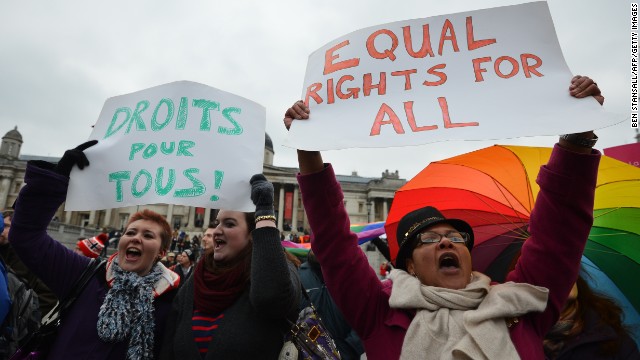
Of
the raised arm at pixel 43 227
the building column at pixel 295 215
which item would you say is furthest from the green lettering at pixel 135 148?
the building column at pixel 295 215

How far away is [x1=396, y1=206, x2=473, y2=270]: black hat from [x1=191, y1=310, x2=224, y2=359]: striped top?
1056 mm

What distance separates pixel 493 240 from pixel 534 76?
137 centimetres

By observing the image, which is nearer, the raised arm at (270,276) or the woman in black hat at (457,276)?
the woman in black hat at (457,276)

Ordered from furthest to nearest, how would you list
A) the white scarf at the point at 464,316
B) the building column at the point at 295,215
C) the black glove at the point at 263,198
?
the building column at the point at 295,215
the black glove at the point at 263,198
the white scarf at the point at 464,316

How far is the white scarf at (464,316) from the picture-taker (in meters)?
1.52

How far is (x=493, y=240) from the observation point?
281 cm

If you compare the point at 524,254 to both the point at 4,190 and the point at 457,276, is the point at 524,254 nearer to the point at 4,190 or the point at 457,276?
the point at 457,276

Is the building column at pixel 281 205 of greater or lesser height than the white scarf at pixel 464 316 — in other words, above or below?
above

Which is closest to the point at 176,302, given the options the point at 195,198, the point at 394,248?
the point at 195,198

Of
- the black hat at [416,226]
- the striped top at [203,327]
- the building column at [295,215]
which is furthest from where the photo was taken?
the building column at [295,215]

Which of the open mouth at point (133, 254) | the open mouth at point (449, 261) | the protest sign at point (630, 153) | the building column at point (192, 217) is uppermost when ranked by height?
the building column at point (192, 217)

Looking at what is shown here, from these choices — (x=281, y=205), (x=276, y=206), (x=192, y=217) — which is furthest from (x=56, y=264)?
(x=276, y=206)

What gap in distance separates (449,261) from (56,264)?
7.24 ft

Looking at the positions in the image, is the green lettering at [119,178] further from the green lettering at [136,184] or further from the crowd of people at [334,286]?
the crowd of people at [334,286]
